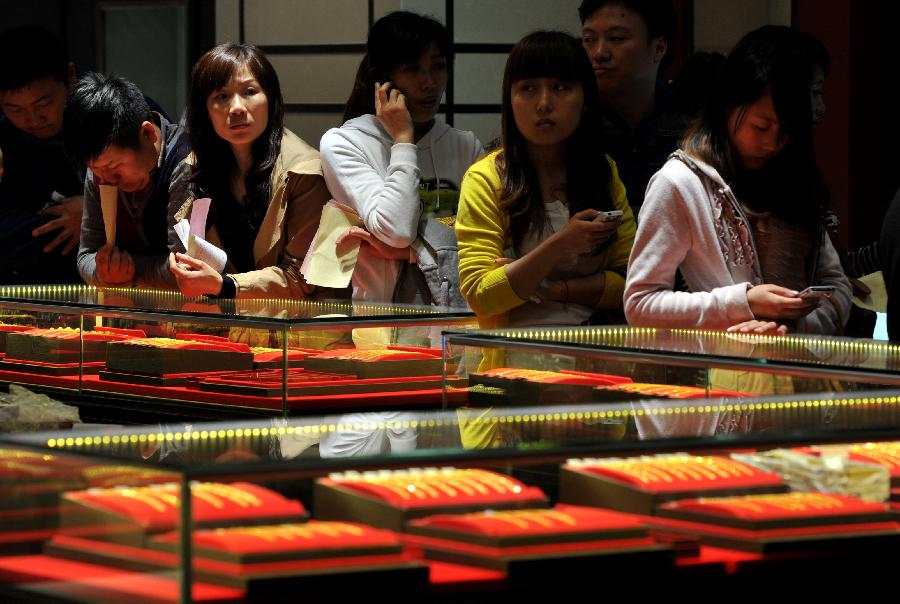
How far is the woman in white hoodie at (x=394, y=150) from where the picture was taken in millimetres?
4266

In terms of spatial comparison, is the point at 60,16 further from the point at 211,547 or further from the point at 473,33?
the point at 211,547

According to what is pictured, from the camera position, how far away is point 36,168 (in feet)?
19.0

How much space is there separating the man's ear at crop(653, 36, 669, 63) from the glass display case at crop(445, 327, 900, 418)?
1.52 m

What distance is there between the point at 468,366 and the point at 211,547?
150 cm

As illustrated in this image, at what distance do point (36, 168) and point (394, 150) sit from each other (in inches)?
80.7

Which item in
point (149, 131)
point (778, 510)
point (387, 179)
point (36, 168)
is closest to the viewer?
point (778, 510)

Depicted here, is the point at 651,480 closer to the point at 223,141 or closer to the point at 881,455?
the point at 881,455

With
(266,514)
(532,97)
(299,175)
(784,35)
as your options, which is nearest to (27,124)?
(299,175)

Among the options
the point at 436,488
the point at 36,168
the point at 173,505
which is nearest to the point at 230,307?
the point at 436,488

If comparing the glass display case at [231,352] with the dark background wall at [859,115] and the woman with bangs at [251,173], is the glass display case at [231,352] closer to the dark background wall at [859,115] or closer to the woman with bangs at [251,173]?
the woman with bangs at [251,173]

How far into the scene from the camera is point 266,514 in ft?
5.07

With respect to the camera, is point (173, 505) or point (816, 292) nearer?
point (173, 505)

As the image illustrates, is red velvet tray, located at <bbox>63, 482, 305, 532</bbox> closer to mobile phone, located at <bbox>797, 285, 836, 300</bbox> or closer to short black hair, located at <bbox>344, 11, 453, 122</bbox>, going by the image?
mobile phone, located at <bbox>797, 285, 836, 300</bbox>

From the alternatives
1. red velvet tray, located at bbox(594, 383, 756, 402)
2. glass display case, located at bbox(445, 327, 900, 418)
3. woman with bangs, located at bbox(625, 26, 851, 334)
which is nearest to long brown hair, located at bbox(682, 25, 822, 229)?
woman with bangs, located at bbox(625, 26, 851, 334)
